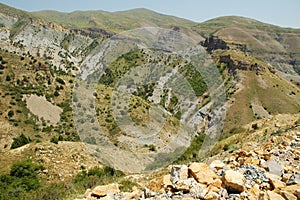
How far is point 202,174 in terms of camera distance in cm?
678

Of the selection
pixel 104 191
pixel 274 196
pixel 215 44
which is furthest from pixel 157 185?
pixel 215 44

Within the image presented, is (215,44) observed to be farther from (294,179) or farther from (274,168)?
(294,179)

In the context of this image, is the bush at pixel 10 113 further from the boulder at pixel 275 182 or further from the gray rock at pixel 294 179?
the gray rock at pixel 294 179

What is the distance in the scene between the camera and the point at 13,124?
39.8 m

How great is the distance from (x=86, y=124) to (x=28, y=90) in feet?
46.4

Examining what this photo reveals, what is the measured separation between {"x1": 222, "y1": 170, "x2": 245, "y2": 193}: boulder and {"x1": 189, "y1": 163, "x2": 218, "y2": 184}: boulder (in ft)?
1.22

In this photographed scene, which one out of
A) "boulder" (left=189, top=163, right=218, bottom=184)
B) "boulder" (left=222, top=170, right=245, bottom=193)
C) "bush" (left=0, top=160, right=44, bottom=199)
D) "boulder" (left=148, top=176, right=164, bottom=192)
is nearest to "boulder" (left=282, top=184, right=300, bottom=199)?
"boulder" (left=222, top=170, right=245, bottom=193)

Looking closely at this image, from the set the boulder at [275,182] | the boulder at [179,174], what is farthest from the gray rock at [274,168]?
the boulder at [179,174]

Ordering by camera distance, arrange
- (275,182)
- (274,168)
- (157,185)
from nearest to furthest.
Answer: (275,182)
(157,185)
(274,168)

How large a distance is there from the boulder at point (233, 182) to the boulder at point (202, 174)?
37cm

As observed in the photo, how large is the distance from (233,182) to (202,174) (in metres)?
0.89

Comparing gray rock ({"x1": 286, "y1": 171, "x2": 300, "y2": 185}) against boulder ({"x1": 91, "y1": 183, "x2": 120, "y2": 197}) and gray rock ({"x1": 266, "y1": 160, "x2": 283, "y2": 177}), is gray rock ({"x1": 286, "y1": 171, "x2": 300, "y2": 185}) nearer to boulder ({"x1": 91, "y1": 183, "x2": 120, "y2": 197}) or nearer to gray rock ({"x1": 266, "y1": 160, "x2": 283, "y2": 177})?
gray rock ({"x1": 266, "y1": 160, "x2": 283, "y2": 177})

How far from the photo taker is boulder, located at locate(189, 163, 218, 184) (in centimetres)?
659

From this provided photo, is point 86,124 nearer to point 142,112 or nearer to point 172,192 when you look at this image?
point 142,112
